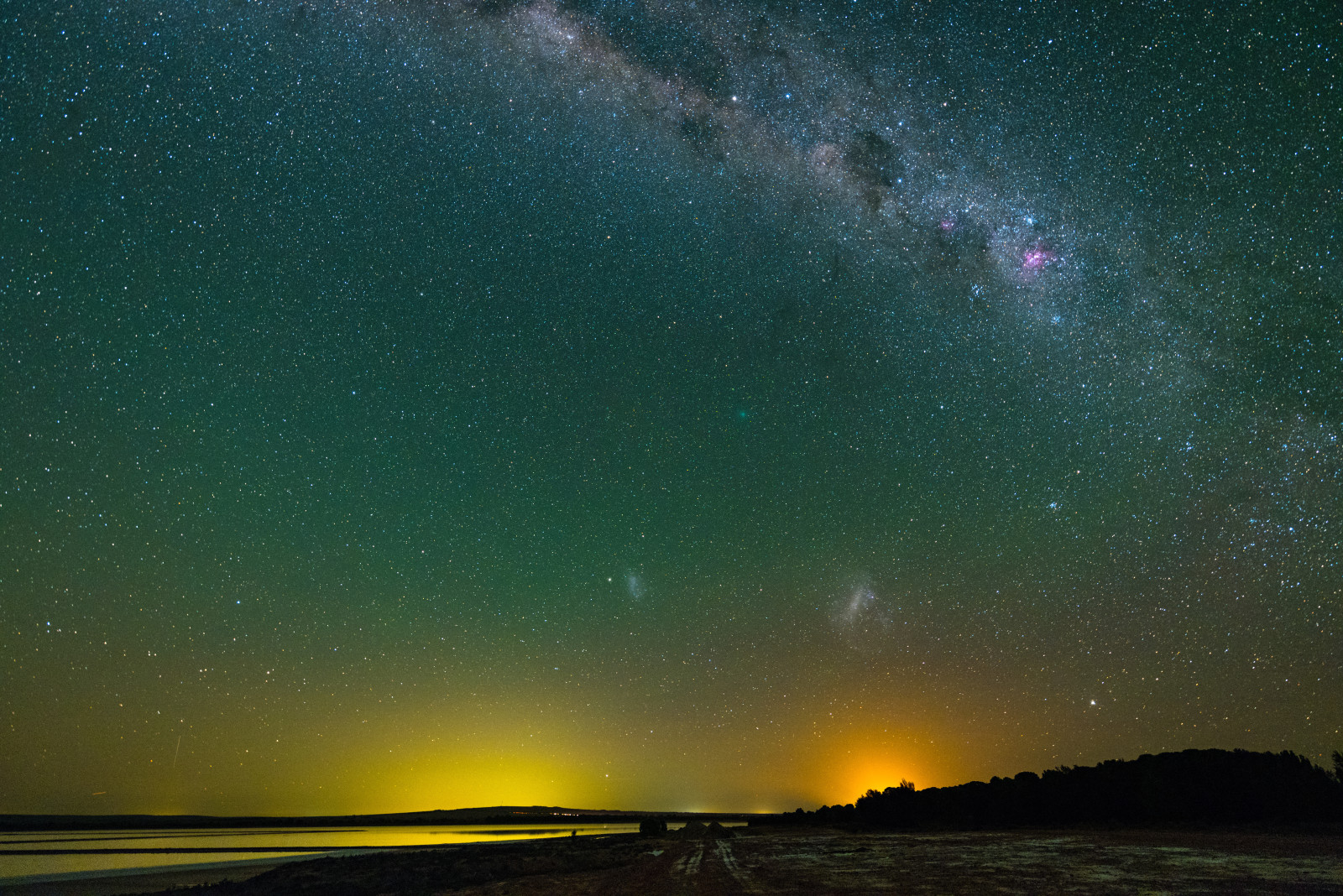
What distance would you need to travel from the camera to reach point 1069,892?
1324cm

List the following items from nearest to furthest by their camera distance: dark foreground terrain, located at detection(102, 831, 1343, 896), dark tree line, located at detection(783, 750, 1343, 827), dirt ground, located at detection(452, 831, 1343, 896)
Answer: dirt ground, located at detection(452, 831, 1343, 896)
dark foreground terrain, located at detection(102, 831, 1343, 896)
dark tree line, located at detection(783, 750, 1343, 827)

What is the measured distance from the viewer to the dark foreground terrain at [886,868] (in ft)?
47.7

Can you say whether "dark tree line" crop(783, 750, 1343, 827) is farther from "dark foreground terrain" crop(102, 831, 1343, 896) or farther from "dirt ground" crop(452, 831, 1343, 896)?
"dirt ground" crop(452, 831, 1343, 896)

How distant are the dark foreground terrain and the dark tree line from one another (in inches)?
188

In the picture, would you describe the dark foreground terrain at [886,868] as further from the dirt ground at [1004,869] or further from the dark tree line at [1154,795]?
the dark tree line at [1154,795]

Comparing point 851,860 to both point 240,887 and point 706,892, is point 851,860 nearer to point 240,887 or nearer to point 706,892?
point 706,892

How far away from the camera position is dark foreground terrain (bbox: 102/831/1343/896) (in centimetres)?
1455

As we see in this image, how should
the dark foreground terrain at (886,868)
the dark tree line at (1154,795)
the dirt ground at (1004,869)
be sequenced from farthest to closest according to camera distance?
the dark tree line at (1154,795) → the dark foreground terrain at (886,868) → the dirt ground at (1004,869)

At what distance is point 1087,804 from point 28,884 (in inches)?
1810

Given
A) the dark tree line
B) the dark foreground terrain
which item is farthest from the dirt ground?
the dark tree line

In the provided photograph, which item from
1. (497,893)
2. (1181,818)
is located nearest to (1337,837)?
(1181,818)

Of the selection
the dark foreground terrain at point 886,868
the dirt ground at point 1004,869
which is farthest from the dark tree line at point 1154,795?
the dirt ground at point 1004,869

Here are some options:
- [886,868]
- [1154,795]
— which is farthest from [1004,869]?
[1154,795]

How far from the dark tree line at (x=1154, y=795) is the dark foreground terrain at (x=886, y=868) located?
15.7 ft
